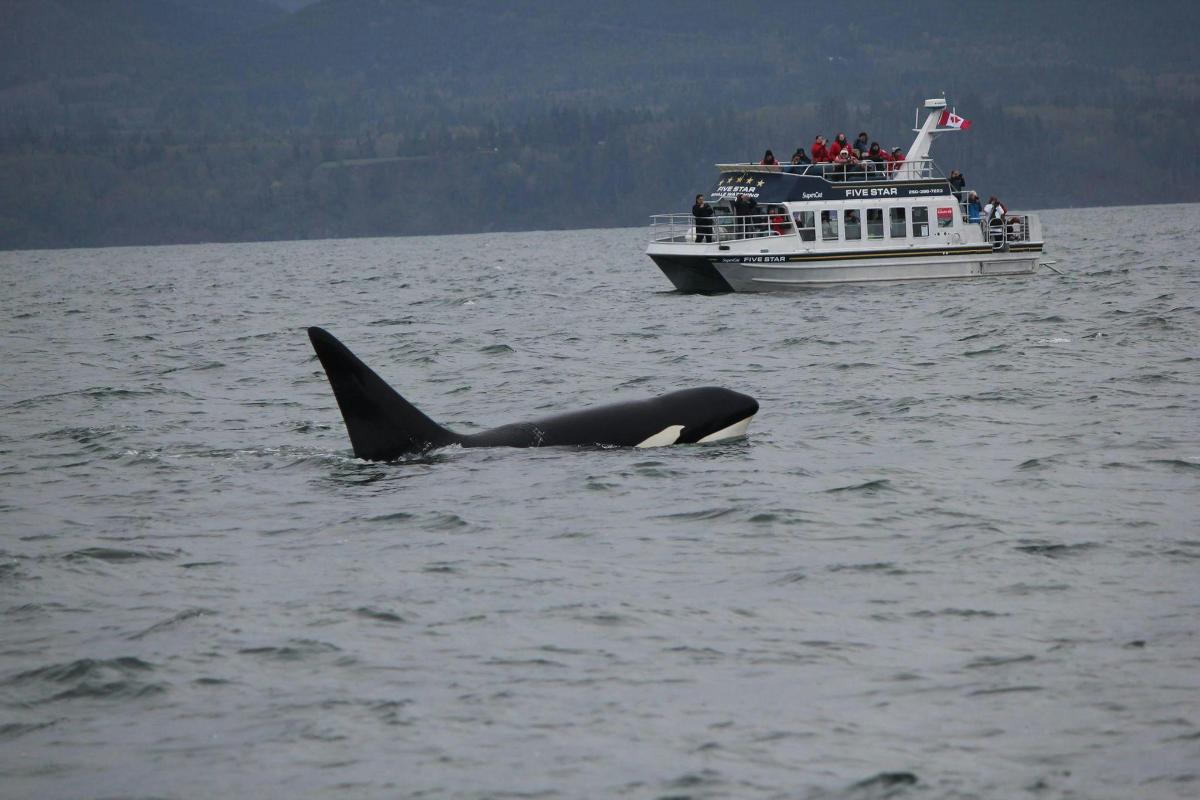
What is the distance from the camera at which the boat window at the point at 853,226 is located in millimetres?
47906

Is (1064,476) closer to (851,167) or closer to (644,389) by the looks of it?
(644,389)

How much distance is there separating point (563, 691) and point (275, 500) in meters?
6.84

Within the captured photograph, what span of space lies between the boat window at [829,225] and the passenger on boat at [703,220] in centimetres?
355

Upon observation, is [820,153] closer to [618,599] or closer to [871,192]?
[871,192]

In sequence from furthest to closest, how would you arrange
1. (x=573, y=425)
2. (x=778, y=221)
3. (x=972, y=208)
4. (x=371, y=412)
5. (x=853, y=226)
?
1. (x=972, y=208)
2. (x=853, y=226)
3. (x=778, y=221)
4. (x=573, y=425)
5. (x=371, y=412)

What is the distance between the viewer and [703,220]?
4834 cm

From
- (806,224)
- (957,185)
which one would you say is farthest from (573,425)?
(957,185)

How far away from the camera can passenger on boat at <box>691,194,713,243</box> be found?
47.9 metres

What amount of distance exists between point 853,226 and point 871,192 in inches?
48.3

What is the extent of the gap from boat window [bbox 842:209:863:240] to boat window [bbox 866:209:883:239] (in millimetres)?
259

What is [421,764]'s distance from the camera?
339 inches

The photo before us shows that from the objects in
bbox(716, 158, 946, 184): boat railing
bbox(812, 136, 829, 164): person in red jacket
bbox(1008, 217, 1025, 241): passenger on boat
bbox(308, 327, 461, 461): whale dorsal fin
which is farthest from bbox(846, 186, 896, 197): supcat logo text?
bbox(308, 327, 461, 461): whale dorsal fin

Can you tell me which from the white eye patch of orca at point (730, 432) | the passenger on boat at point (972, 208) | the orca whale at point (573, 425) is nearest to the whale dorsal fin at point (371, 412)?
the orca whale at point (573, 425)

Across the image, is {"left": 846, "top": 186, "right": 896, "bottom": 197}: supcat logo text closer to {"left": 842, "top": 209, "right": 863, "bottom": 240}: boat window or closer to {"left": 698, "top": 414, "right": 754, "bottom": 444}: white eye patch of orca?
{"left": 842, "top": 209, "right": 863, "bottom": 240}: boat window
